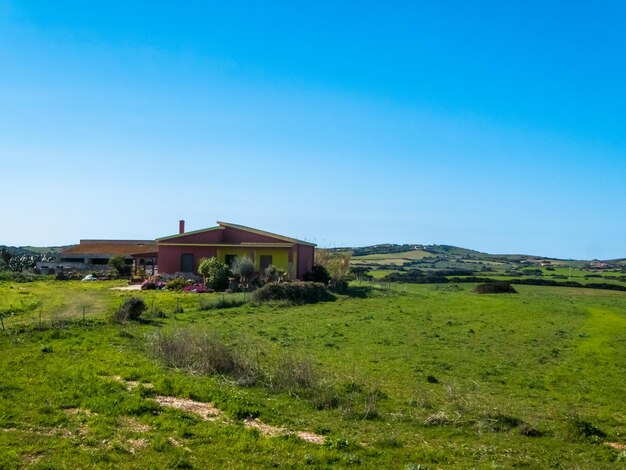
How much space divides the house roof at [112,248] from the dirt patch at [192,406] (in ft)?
177

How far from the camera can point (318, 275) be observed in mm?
51281

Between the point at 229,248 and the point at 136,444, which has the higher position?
the point at 229,248

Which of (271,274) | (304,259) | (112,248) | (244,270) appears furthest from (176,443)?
(112,248)

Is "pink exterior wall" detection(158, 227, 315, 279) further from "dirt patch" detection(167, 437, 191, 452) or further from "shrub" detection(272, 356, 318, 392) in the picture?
"dirt patch" detection(167, 437, 191, 452)

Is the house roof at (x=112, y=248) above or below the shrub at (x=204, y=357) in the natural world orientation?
above

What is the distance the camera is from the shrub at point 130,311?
25.1m

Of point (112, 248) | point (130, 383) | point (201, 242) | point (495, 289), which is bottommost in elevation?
point (130, 383)

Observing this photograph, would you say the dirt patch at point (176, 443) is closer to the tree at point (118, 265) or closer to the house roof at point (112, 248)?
the tree at point (118, 265)

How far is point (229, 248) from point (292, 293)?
1367 cm

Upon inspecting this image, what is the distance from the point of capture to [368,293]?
152 ft

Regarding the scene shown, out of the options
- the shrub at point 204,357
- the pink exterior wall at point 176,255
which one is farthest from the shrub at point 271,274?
the shrub at point 204,357

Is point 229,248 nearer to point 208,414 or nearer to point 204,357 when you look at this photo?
point 204,357

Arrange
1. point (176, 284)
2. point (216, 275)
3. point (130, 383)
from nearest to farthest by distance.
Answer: point (130, 383)
point (216, 275)
point (176, 284)

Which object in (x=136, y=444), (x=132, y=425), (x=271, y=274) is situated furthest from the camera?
(x=271, y=274)
